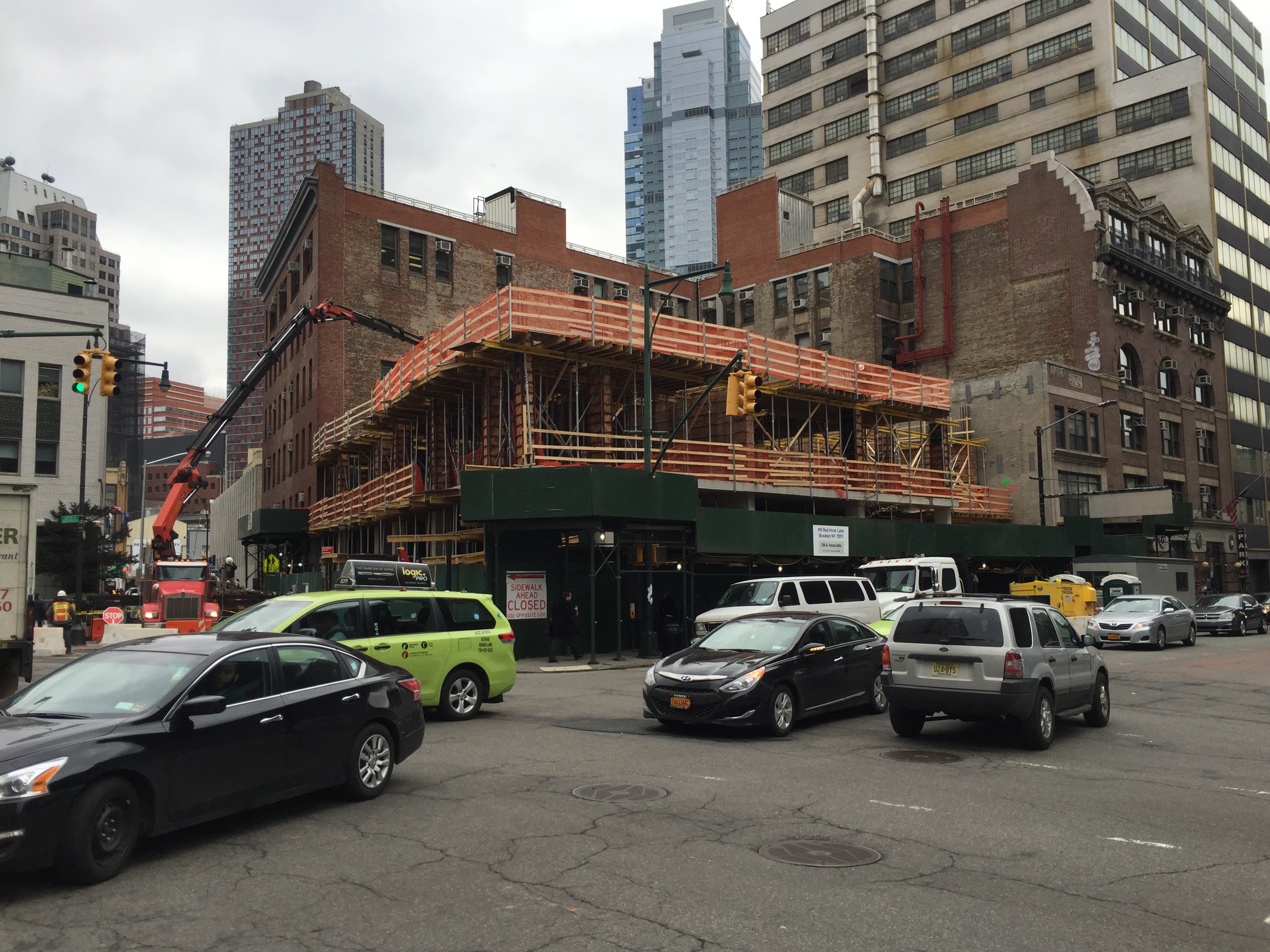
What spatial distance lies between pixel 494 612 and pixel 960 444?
3907cm

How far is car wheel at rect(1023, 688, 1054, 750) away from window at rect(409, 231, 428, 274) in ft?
150

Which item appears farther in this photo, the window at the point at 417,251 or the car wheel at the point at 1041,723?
the window at the point at 417,251

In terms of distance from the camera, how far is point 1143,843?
7664 millimetres

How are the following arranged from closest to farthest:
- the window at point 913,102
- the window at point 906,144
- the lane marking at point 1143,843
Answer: the lane marking at point 1143,843, the window at point 913,102, the window at point 906,144

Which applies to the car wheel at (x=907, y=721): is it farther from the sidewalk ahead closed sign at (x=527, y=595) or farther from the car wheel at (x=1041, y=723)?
the sidewalk ahead closed sign at (x=527, y=595)

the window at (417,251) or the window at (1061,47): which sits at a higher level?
the window at (1061,47)

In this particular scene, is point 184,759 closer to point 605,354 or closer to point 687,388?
point 605,354

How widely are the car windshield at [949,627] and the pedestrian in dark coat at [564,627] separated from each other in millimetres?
13952

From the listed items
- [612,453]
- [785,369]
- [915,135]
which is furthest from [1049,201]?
[612,453]

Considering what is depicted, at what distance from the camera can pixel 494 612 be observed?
14.5m

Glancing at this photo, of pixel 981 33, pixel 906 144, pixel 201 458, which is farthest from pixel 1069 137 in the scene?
pixel 201 458

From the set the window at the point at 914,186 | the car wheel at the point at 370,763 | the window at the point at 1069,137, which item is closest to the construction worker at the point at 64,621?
the car wheel at the point at 370,763

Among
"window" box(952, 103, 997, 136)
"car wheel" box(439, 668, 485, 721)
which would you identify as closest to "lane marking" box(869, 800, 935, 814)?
"car wheel" box(439, 668, 485, 721)

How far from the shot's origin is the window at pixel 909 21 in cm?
7350
